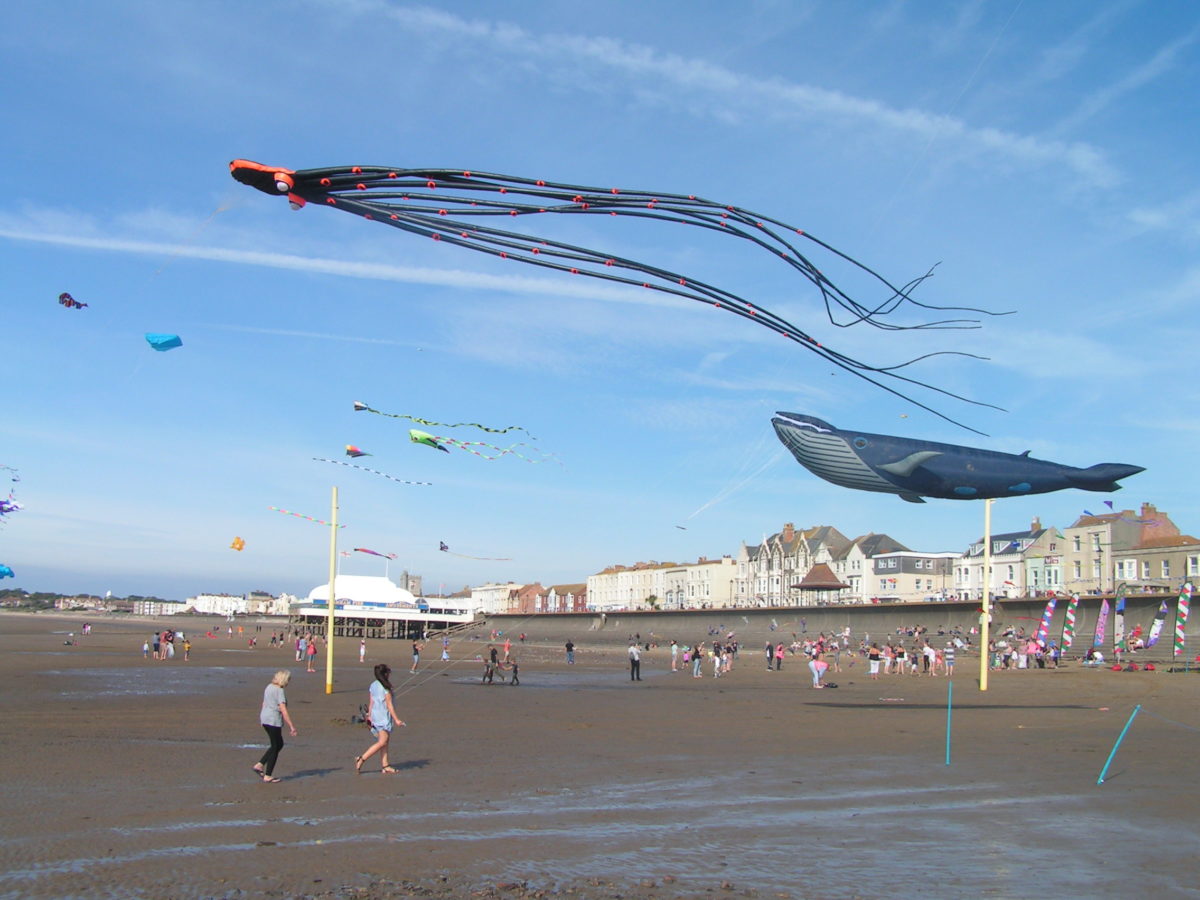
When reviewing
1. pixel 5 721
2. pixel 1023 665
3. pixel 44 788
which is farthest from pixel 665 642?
pixel 44 788

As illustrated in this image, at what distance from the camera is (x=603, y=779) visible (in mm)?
12258

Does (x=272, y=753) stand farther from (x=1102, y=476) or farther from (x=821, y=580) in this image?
(x=821, y=580)

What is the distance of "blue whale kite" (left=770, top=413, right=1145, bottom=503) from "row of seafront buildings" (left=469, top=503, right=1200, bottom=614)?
43.6 meters

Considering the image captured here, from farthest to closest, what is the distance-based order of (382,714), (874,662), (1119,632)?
(1119,632) < (874,662) < (382,714)

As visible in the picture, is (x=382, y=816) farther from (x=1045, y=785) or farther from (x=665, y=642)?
(x=665, y=642)

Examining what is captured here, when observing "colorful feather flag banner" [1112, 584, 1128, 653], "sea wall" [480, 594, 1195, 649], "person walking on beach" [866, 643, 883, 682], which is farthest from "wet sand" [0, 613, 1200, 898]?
"colorful feather flag banner" [1112, 584, 1128, 653]

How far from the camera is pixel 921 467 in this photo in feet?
37.3

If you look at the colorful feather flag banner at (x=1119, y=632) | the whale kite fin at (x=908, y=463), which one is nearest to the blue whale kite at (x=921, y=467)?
the whale kite fin at (x=908, y=463)

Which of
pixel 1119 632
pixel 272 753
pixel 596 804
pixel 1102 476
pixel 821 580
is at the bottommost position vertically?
pixel 1119 632

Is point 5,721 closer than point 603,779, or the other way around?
point 603,779

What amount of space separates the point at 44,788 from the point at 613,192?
9264 mm

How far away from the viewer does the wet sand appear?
741 cm

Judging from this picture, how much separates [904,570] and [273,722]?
94157 millimetres

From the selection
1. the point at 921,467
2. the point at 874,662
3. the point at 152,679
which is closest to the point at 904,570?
the point at 874,662
